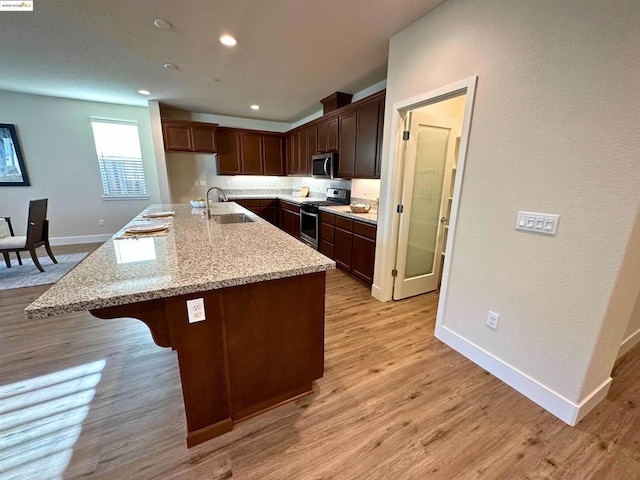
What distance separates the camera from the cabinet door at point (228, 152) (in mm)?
5184

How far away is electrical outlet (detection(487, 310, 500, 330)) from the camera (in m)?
1.74

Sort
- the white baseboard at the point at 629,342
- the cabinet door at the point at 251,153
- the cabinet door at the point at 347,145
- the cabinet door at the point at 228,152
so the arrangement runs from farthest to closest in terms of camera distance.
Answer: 1. the cabinet door at the point at 251,153
2. the cabinet door at the point at 228,152
3. the cabinet door at the point at 347,145
4. the white baseboard at the point at 629,342

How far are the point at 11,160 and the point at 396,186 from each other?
6154mm

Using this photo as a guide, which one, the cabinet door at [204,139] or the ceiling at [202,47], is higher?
the ceiling at [202,47]

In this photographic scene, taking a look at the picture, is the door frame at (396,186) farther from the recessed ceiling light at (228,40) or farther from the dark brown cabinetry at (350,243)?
the recessed ceiling light at (228,40)

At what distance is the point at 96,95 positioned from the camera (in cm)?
415

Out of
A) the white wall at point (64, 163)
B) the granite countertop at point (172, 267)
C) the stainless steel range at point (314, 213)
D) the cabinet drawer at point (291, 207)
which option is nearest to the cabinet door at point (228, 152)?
the cabinet drawer at point (291, 207)

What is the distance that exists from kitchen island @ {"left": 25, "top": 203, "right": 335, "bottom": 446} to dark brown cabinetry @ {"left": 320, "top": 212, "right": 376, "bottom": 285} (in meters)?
1.50

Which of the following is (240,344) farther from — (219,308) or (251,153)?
(251,153)

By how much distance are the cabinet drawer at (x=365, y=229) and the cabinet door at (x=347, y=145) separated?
81cm

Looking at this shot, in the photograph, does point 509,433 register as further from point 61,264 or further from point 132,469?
point 61,264

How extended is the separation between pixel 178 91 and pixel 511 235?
460cm

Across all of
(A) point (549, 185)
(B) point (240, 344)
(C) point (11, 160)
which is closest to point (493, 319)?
(A) point (549, 185)

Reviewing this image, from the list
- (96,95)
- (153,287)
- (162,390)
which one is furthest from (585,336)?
(96,95)
